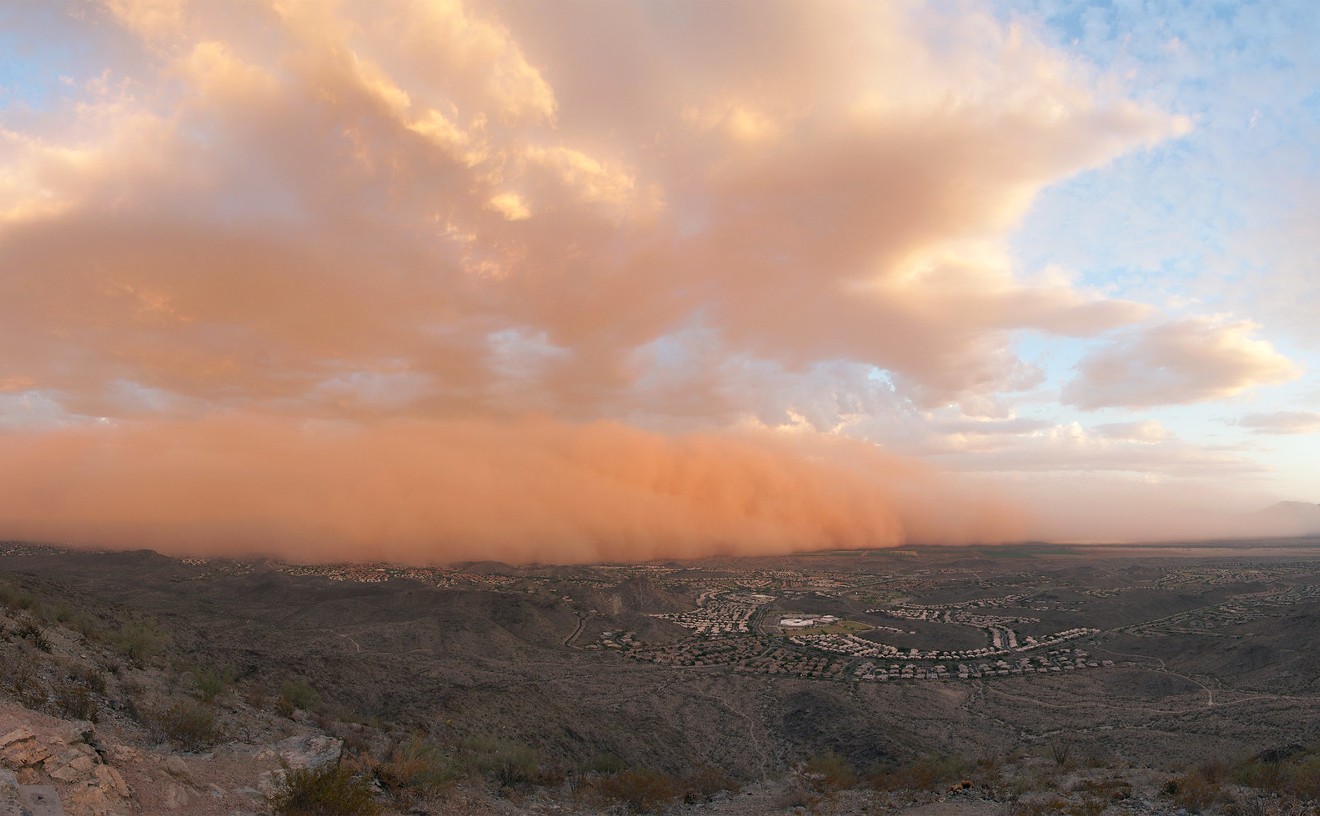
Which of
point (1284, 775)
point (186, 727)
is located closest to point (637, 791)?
point (186, 727)

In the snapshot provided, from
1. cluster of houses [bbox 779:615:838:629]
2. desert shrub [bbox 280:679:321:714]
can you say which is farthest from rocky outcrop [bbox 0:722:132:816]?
cluster of houses [bbox 779:615:838:629]

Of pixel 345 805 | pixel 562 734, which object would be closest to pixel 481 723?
pixel 562 734

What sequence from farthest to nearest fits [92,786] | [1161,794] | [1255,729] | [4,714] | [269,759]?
[1255,729] → [1161,794] → [269,759] → [4,714] → [92,786]

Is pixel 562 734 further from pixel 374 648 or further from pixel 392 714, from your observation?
pixel 374 648

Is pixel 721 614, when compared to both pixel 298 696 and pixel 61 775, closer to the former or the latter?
pixel 298 696

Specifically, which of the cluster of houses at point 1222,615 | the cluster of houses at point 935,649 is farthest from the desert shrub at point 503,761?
the cluster of houses at point 1222,615

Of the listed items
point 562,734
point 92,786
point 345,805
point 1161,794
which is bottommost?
point 562,734
